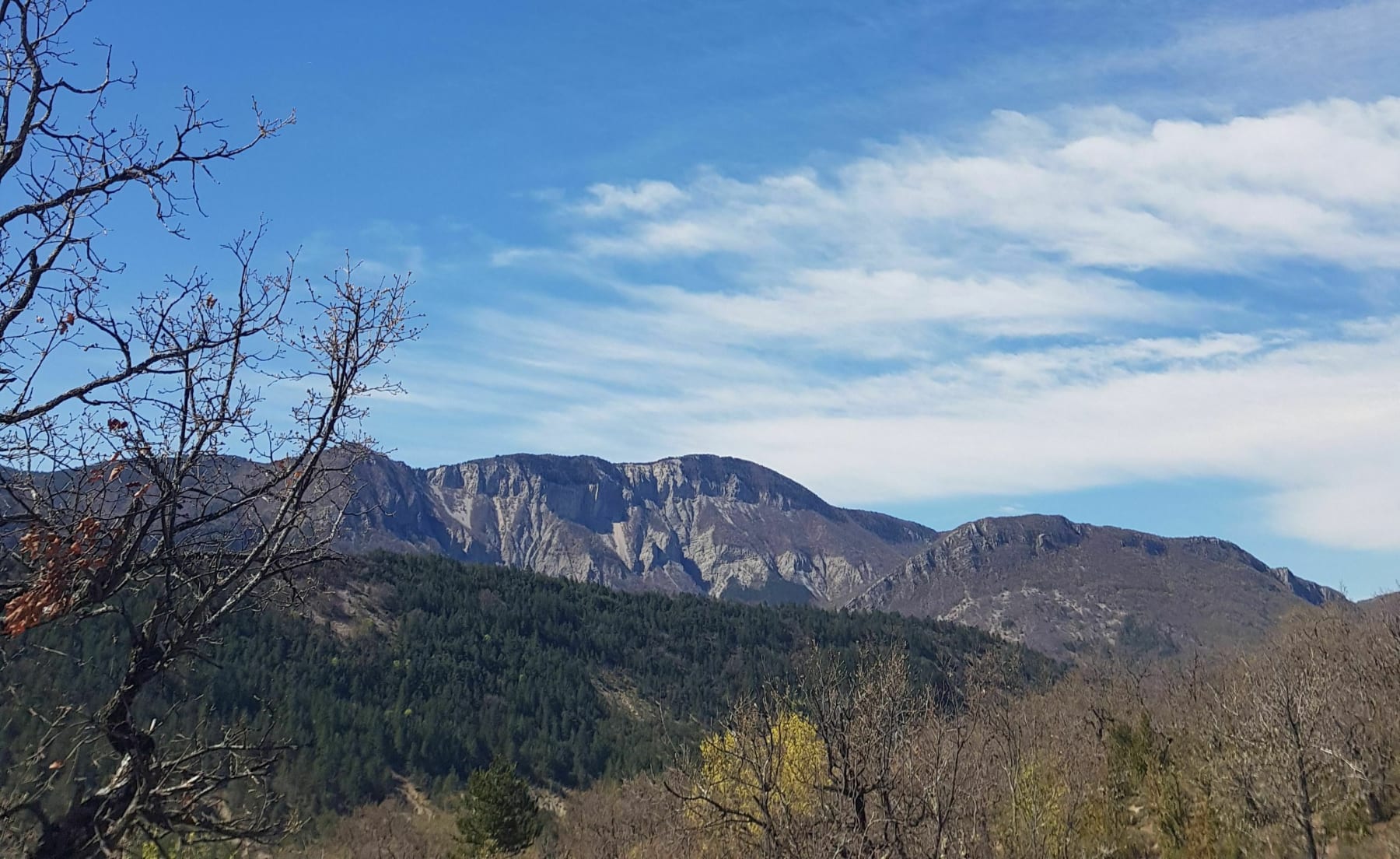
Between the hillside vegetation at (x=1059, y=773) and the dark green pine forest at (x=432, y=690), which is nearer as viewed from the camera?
the hillside vegetation at (x=1059, y=773)

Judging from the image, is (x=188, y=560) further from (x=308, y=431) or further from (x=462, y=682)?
(x=462, y=682)

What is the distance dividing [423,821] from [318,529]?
403 ft

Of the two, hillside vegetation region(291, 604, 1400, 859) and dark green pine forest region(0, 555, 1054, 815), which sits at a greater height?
hillside vegetation region(291, 604, 1400, 859)

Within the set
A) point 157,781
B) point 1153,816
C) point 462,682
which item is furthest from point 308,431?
point 462,682

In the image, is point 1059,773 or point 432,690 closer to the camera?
point 1059,773

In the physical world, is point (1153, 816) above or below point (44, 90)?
below

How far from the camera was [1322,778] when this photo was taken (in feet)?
79.2

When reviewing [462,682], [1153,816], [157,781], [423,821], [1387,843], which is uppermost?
[157,781]

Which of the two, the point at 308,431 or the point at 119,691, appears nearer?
the point at 119,691

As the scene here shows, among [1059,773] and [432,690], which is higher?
[1059,773]

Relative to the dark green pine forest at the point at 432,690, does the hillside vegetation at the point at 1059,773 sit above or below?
above

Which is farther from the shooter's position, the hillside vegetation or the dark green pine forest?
the dark green pine forest

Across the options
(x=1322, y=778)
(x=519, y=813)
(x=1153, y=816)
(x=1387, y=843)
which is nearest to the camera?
(x=1387, y=843)

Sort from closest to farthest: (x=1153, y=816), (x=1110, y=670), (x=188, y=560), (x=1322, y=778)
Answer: (x=188, y=560) < (x=1322, y=778) < (x=1153, y=816) < (x=1110, y=670)
